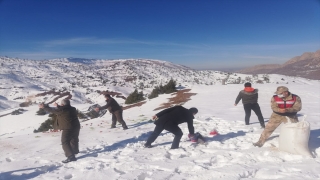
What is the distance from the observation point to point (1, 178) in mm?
5516

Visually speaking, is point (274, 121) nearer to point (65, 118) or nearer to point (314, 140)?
point (314, 140)

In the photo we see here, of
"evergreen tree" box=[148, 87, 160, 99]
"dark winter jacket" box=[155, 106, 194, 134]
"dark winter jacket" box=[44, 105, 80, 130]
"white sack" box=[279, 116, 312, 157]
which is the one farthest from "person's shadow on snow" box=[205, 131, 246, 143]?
"evergreen tree" box=[148, 87, 160, 99]

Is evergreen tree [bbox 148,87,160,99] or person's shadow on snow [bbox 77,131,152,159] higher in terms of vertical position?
person's shadow on snow [bbox 77,131,152,159]

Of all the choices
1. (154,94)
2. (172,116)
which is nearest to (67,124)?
(172,116)

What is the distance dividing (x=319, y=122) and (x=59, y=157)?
955 centimetres

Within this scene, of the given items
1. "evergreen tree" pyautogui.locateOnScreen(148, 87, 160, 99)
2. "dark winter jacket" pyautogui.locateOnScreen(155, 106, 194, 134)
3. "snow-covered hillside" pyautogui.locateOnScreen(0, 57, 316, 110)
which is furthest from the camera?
"snow-covered hillside" pyautogui.locateOnScreen(0, 57, 316, 110)

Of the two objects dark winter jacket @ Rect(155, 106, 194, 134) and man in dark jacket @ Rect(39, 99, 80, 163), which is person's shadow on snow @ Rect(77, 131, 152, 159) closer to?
man in dark jacket @ Rect(39, 99, 80, 163)

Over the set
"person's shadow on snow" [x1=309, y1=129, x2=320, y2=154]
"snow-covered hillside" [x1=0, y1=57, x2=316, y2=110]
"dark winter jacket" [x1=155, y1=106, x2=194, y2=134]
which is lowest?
"snow-covered hillside" [x1=0, y1=57, x2=316, y2=110]

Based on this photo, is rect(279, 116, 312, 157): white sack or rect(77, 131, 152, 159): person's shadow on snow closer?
rect(279, 116, 312, 157): white sack

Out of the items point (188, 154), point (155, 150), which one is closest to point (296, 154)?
point (188, 154)

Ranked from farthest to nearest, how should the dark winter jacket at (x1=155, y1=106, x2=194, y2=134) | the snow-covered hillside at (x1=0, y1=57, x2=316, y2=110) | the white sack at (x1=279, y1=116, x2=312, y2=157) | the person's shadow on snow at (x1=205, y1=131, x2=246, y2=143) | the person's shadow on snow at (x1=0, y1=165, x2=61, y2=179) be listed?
1. the snow-covered hillside at (x1=0, y1=57, x2=316, y2=110)
2. the person's shadow on snow at (x1=205, y1=131, x2=246, y2=143)
3. the dark winter jacket at (x1=155, y1=106, x2=194, y2=134)
4. the white sack at (x1=279, y1=116, x2=312, y2=157)
5. the person's shadow on snow at (x1=0, y1=165, x2=61, y2=179)

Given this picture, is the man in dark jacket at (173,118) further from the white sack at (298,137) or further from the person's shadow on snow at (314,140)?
the person's shadow on snow at (314,140)

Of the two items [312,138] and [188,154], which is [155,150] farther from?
[312,138]

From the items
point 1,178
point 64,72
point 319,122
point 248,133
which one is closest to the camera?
point 1,178
